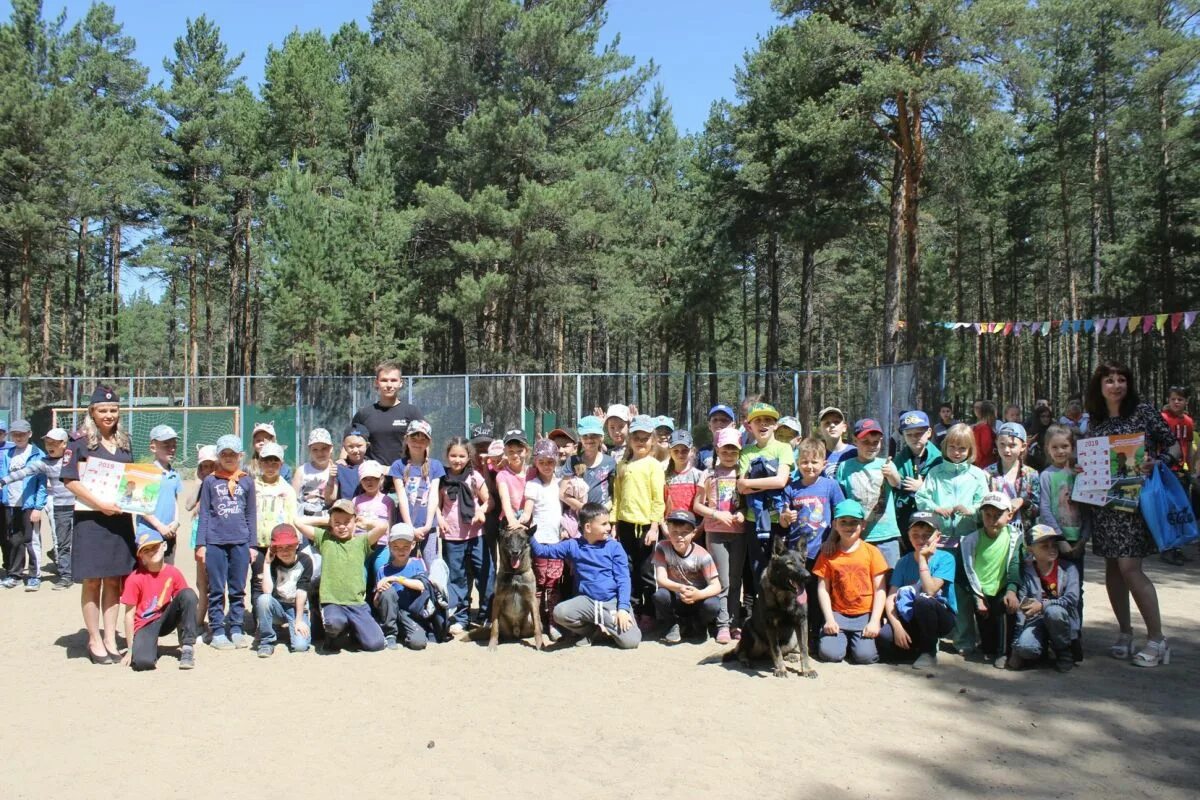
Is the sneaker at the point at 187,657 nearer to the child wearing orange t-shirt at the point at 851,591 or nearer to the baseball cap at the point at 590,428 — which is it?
the baseball cap at the point at 590,428

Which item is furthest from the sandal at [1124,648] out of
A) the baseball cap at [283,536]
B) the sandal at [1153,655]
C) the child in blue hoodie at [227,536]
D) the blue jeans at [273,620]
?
the child in blue hoodie at [227,536]

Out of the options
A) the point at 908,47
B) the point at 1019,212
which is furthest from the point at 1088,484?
the point at 1019,212

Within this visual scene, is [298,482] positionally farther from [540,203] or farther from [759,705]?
[540,203]

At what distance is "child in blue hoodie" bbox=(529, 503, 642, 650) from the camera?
6.19 meters

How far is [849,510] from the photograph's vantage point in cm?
574

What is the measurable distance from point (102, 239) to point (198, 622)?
31.9 meters

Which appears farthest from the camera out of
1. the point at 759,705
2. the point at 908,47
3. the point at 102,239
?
the point at 102,239

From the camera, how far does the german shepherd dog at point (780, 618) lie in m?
5.19

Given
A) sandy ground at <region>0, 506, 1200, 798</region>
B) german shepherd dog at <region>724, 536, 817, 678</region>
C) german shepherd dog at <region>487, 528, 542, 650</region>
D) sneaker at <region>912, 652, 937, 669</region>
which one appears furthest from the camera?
german shepherd dog at <region>487, 528, 542, 650</region>

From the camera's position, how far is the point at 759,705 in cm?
491

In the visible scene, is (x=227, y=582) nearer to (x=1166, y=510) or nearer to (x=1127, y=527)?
(x=1127, y=527)

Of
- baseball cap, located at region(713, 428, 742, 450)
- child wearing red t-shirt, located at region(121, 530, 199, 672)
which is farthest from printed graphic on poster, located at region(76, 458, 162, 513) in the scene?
baseball cap, located at region(713, 428, 742, 450)

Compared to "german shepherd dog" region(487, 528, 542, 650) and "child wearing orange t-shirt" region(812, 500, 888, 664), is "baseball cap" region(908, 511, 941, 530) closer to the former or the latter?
"child wearing orange t-shirt" region(812, 500, 888, 664)

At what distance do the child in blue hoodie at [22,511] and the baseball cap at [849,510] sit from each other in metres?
7.56
